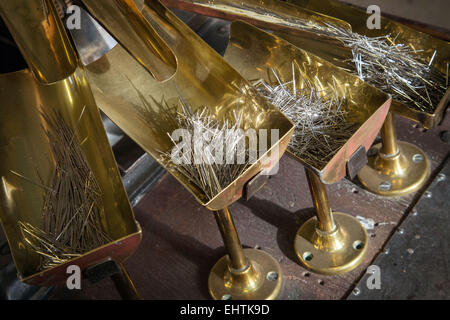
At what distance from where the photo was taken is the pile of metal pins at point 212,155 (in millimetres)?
749

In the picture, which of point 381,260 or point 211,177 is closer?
point 211,177

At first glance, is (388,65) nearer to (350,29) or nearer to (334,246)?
(350,29)

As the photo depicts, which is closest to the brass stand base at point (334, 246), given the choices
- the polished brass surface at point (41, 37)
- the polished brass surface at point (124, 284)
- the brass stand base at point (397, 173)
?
the brass stand base at point (397, 173)

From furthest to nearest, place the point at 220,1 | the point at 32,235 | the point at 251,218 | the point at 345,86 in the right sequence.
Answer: the point at 251,218 < the point at 220,1 < the point at 345,86 < the point at 32,235

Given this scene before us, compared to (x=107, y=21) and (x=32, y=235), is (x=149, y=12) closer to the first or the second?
(x=107, y=21)

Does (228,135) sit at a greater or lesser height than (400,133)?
greater

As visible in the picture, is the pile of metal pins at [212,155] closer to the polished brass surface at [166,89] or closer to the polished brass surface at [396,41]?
the polished brass surface at [166,89]

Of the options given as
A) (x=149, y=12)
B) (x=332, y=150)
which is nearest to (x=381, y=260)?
(x=332, y=150)

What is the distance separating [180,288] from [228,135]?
1.19 feet

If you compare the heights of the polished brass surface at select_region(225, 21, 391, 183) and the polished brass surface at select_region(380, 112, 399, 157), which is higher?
the polished brass surface at select_region(225, 21, 391, 183)

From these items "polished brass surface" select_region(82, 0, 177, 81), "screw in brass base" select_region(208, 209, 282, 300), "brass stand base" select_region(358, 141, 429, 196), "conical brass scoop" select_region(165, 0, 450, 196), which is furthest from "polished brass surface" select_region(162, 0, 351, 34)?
"screw in brass base" select_region(208, 209, 282, 300)

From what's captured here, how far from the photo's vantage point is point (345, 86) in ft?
2.76

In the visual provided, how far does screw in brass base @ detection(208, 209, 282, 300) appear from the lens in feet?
3.09

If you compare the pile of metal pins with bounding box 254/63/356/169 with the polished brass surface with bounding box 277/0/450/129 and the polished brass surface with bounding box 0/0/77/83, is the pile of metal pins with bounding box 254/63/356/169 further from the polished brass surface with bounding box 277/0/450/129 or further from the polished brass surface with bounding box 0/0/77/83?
the polished brass surface with bounding box 0/0/77/83
